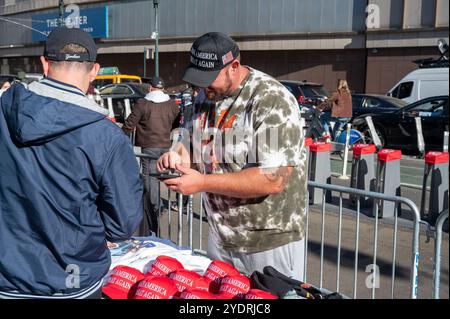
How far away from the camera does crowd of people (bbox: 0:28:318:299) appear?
2102mm

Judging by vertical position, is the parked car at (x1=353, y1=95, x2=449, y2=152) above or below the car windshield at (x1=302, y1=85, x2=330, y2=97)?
below

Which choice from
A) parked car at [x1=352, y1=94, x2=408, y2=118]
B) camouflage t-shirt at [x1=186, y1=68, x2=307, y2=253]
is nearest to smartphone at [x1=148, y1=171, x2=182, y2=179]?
camouflage t-shirt at [x1=186, y1=68, x2=307, y2=253]

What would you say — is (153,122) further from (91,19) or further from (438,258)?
(91,19)

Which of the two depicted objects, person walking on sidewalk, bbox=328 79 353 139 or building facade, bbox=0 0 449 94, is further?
building facade, bbox=0 0 449 94

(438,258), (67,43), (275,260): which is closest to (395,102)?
(438,258)

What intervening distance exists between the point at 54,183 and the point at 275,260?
52.3 inches

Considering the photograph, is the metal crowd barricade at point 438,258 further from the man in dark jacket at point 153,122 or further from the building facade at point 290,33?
the building facade at point 290,33

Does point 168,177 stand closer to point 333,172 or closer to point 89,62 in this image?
point 89,62

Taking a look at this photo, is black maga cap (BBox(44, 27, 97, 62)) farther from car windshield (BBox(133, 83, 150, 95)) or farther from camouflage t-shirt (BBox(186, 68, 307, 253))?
car windshield (BBox(133, 83, 150, 95))

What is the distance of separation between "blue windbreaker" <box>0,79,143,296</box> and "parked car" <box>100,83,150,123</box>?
1535 centimetres

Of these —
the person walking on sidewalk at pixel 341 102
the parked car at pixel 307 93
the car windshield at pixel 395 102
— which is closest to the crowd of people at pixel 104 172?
the person walking on sidewalk at pixel 341 102

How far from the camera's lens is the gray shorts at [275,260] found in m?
2.94

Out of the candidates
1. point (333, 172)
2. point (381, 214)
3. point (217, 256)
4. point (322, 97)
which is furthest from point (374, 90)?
point (217, 256)
